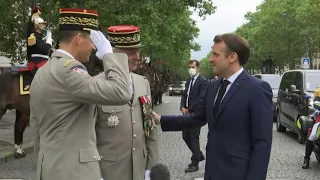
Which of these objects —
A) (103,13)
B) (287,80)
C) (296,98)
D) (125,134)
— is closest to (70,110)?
(125,134)

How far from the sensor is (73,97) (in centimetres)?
253

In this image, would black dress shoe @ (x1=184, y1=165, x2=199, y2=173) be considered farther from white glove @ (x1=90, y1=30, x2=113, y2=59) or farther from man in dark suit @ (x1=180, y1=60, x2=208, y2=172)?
white glove @ (x1=90, y1=30, x2=113, y2=59)

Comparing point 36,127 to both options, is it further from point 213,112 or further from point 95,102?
point 213,112

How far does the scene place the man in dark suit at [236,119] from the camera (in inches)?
119

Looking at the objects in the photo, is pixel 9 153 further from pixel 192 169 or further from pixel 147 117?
pixel 147 117

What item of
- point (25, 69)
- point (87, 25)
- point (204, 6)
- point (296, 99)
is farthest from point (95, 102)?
point (204, 6)

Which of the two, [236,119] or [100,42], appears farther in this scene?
[236,119]

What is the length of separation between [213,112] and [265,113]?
14.6 inches

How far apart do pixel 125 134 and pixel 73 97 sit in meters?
0.95

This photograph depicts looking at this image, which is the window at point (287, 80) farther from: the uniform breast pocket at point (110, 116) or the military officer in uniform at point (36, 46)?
the uniform breast pocket at point (110, 116)

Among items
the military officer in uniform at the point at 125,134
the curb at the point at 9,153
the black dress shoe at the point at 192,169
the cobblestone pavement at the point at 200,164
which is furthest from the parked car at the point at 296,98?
the military officer in uniform at the point at 125,134

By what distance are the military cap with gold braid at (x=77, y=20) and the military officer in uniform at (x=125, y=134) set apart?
2.41 ft

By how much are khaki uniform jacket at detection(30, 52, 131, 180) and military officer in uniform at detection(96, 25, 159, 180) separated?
26.1 inches

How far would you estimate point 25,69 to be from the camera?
27.7 ft
